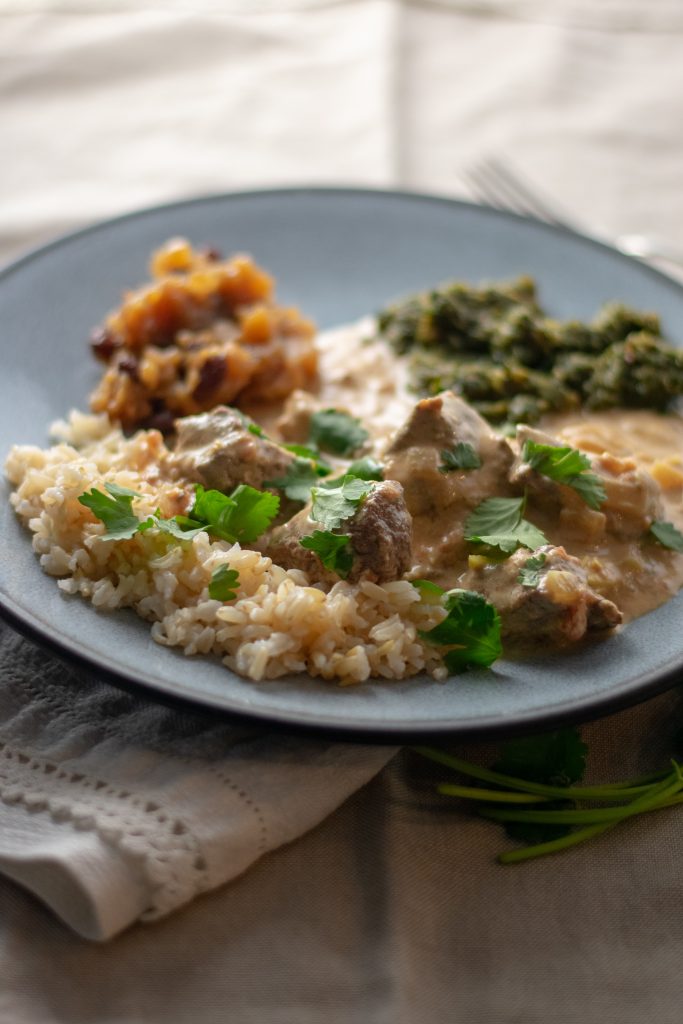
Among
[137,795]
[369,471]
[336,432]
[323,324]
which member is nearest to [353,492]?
[369,471]

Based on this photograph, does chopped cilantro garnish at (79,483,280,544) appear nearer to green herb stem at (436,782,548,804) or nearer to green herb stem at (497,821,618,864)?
green herb stem at (436,782,548,804)

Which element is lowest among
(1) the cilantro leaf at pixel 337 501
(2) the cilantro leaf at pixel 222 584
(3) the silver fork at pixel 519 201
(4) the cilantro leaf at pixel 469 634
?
(4) the cilantro leaf at pixel 469 634

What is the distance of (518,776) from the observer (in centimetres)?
394

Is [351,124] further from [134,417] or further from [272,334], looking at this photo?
[134,417]

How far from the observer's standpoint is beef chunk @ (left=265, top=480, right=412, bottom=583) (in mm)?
4059

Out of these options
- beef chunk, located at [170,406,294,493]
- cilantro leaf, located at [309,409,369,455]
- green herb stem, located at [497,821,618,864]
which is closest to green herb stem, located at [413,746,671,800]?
green herb stem, located at [497,821,618,864]

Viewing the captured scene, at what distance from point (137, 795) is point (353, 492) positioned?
128 cm

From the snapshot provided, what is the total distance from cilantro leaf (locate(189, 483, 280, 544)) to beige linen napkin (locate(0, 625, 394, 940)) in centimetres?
69

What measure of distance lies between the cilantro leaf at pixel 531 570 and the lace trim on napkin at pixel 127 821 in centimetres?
141

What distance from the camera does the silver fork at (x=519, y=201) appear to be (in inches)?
288

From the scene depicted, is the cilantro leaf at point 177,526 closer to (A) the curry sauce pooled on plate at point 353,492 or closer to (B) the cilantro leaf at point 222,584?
(A) the curry sauce pooled on plate at point 353,492

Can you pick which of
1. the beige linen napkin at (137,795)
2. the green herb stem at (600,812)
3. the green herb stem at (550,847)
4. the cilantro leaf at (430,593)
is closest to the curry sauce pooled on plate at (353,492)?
the cilantro leaf at (430,593)

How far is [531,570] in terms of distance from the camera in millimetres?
4078

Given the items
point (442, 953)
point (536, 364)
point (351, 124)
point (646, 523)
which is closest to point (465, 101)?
point (351, 124)
